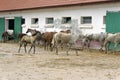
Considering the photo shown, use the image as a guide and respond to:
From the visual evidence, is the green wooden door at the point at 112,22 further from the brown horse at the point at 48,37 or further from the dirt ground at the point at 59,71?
the dirt ground at the point at 59,71

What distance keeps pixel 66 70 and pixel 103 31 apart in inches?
372

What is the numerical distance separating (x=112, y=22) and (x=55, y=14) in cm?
636

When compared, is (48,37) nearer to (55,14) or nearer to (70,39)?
(70,39)

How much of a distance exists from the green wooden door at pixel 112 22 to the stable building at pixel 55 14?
0.35 m

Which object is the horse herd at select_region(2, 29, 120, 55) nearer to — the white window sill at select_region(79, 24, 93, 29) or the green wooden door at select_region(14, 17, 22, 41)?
the white window sill at select_region(79, 24, 93, 29)

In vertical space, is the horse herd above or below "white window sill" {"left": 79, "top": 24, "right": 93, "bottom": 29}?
below

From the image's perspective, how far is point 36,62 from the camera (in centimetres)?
1492

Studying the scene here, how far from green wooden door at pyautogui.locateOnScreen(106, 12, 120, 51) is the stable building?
35 cm

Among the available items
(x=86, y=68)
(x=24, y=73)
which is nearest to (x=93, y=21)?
(x=86, y=68)

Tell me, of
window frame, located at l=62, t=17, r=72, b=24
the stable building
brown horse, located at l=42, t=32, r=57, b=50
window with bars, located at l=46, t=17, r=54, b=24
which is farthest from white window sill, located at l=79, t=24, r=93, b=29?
window with bars, located at l=46, t=17, r=54, b=24

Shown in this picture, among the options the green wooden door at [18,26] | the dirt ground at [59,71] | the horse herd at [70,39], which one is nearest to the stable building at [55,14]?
the green wooden door at [18,26]

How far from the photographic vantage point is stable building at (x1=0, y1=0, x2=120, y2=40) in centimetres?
2180

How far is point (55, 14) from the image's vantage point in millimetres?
26016

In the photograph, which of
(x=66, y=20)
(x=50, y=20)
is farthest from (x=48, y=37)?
(x=50, y=20)
